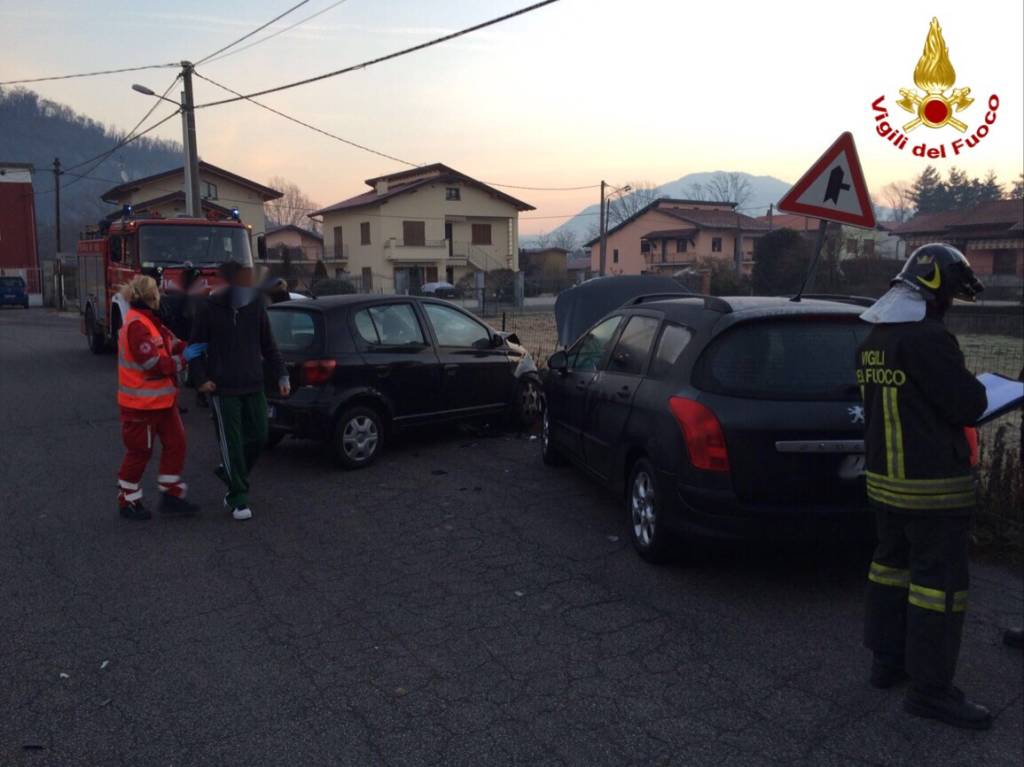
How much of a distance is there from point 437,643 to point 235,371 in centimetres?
282

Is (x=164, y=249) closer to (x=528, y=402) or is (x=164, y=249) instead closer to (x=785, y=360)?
(x=528, y=402)

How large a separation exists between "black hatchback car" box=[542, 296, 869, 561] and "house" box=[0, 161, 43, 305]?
54049mm

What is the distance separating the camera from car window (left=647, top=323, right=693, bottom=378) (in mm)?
5051

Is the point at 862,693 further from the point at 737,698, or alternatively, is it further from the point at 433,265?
the point at 433,265

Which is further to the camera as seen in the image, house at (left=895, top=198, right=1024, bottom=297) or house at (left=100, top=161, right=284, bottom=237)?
house at (left=100, top=161, right=284, bottom=237)

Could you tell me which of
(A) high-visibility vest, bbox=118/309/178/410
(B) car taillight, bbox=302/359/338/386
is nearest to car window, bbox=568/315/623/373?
→ (B) car taillight, bbox=302/359/338/386

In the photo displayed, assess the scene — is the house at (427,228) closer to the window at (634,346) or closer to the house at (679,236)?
the house at (679,236)

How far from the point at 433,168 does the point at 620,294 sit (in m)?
47.9

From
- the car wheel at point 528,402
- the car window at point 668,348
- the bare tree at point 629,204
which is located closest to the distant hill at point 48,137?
the bare tree at point 629,204

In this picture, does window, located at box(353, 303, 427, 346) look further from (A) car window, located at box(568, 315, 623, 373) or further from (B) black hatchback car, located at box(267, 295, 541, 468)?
(A) car window, located at box(568, 315, 623, 373)

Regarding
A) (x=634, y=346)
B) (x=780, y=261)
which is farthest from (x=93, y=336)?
(x=780, y=261)

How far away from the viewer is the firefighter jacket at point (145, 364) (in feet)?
19.3

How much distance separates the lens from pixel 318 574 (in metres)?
5.07

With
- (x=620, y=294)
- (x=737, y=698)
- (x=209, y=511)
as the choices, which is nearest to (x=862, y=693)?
(x=737, y=698)
